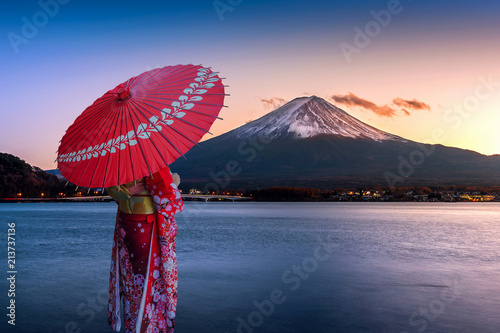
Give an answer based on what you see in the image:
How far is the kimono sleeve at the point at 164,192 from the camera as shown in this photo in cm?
383

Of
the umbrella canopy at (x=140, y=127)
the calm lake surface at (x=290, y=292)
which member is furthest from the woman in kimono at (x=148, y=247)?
the calm lake surface at (x=290, y=292)

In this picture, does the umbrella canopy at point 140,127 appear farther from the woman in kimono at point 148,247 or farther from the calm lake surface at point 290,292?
the calm lake surface at point 290,292

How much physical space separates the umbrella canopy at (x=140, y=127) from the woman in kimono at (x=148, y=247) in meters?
0.25

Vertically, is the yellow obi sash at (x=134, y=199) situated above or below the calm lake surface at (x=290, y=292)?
above

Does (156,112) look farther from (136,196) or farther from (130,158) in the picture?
(136,196)

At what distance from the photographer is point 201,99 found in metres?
3.89

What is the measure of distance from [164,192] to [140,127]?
0.52 meters

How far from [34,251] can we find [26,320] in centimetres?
751

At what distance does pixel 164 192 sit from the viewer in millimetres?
3852

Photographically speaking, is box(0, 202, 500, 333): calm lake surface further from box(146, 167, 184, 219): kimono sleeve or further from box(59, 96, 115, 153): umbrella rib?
box(59, 96, 115, 153): umbrella rib

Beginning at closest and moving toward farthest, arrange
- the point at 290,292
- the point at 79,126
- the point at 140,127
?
the point at 140,127, the point at 79,126, the point at 290,292

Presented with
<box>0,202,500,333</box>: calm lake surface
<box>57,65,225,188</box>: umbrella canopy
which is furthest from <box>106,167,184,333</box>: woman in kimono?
<box>0,202,500,333</box>: calm lake surface

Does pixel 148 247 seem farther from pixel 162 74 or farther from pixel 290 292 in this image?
pixel 290 292

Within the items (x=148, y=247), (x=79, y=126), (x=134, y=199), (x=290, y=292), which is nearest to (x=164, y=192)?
(x=134, y=199)
